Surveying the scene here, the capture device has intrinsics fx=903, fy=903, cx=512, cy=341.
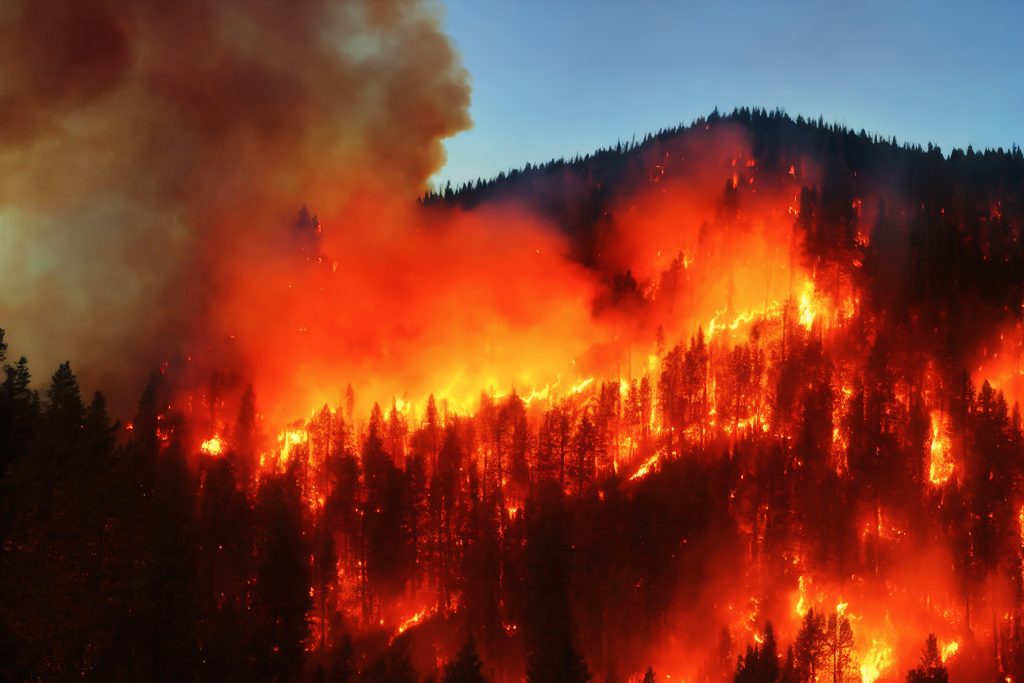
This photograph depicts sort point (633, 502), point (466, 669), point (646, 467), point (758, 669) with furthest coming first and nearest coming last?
point (646, 467), point (633, 502), point (758, 669), point (466, 669)

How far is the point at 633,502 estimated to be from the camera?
84.2 metres

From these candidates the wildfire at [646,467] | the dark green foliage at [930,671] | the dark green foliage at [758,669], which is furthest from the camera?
the wildfire at [646,467]

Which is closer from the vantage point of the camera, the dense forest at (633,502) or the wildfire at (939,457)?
the dense forest at (633,502)

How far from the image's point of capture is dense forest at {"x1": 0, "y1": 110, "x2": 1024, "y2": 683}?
1900 inches

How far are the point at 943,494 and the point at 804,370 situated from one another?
69.4ft

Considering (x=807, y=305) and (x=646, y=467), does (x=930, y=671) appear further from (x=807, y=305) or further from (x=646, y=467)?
(x=807, y=305)

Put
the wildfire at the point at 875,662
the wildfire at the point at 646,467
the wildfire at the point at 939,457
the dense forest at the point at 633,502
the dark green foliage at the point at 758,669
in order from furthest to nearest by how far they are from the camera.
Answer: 1. the wildfire at the point at 646,467
2. the wildfire at the point at 939,457
3. the wildfire at the point at 875,662
4. the dark green foliage at the point at 758,669
5. the dense forest at the point at 633,502

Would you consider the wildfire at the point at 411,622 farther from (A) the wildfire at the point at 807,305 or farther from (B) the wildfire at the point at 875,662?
(A) the wildfire at the point at 807,305

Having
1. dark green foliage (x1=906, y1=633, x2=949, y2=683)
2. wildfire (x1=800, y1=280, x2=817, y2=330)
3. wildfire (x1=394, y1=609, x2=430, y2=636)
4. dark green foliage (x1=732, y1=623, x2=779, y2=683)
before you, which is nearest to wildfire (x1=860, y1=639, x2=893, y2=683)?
dark green foliage (x1=906, y1=633, x2=949, y2=683)

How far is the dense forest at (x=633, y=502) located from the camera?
158ft

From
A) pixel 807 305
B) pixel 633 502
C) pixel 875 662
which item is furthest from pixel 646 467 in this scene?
pixel 807 305

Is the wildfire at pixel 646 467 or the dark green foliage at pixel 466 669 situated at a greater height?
the wildfire at pixel 646 467

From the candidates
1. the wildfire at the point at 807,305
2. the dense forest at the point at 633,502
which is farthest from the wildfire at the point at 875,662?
the wildfire at the point at 807,305

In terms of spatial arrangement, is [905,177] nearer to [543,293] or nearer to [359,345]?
[543,293]
